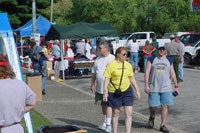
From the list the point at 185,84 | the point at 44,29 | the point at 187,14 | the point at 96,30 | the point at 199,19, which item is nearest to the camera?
the point at 185,84

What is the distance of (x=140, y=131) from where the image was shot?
31.1 ft

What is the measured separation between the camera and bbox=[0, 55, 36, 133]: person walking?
16.2 feet

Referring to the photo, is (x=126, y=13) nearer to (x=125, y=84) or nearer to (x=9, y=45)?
(x=125, y=84)

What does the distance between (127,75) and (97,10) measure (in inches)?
1975

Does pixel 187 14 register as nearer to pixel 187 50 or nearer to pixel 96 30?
pixel 187 50

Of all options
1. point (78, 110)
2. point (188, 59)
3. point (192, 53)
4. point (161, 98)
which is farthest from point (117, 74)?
point (188, 59)

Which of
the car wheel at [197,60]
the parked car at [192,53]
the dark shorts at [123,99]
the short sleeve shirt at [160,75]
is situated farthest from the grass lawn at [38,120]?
the parked car at [192,53]

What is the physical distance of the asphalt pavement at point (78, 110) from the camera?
10078 mm

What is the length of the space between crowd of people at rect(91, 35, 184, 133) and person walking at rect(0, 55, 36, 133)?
11.4ft

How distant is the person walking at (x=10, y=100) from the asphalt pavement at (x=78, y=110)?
466 centimetres

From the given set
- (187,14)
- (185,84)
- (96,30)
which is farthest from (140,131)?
(187,14)

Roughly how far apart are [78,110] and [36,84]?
2.51 meters

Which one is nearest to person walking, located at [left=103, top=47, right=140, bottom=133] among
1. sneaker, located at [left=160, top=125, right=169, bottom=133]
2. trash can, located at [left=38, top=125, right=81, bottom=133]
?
sneaker, located at [left=160, top=125, right=169, bottom=133]

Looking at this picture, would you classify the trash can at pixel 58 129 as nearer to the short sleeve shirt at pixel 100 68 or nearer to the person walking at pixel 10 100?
the person walking at pixel 10 100
